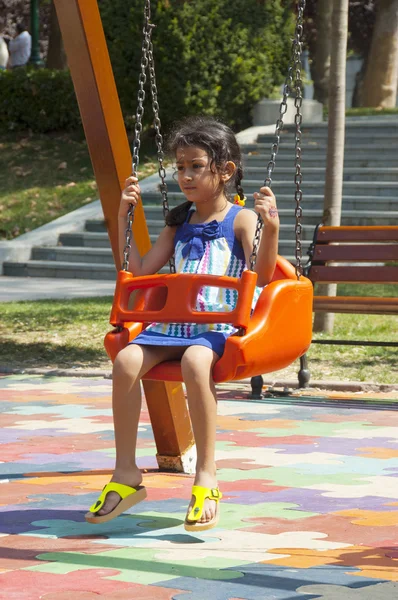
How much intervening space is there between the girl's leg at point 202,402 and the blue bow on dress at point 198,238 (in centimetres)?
51

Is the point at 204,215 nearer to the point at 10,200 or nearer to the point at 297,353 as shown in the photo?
the point at 297,353

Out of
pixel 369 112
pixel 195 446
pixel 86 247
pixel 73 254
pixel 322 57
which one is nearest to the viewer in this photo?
pixel 195 446

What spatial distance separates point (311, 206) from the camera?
17734mm

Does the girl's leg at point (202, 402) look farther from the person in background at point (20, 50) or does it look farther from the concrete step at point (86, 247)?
the person in background at point (20, 50)

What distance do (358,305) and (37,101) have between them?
15492 millimetres

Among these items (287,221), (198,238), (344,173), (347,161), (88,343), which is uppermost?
(198,238)

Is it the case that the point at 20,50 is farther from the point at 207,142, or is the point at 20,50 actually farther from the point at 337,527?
the point at 337,527

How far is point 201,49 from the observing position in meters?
20.1

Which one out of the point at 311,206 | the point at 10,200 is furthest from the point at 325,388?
the point at 10,200

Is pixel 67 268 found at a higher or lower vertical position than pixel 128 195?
lower

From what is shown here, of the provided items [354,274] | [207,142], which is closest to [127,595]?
[207,142]

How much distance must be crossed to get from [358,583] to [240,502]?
122 cm

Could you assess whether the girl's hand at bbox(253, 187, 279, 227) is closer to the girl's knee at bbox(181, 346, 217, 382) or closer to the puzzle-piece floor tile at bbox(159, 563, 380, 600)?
the girl's knee at bbox(181, 346, 217, 382)

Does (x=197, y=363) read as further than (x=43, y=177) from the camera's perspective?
No
